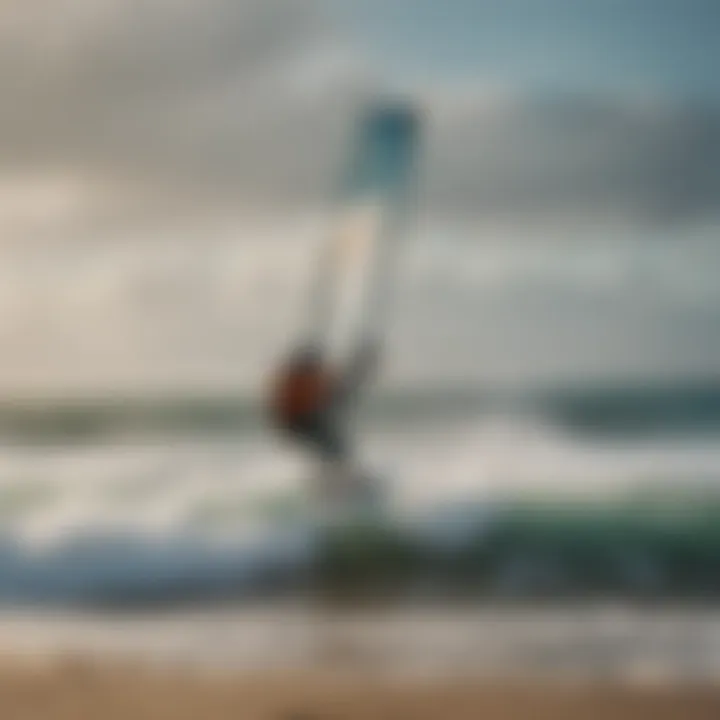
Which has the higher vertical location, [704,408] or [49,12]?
[49,12]

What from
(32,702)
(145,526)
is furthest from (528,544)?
(32,702)

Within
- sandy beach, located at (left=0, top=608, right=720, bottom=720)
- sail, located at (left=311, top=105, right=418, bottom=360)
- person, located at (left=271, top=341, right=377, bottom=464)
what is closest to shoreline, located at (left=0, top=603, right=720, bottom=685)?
sandy beach, located at (left=0, top=608, right=720, bottom=720)

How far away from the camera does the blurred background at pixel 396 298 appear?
4.09 ft

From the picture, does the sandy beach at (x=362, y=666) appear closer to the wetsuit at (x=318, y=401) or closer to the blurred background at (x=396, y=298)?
the blurred background at (x=396, y=298)

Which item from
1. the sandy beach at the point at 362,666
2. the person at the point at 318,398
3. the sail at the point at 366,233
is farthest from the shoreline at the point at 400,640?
the sail at the point at 366,233

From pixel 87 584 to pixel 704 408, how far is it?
61 cm

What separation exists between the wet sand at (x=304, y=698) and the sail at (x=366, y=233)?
0.32 m

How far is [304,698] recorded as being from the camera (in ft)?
4.02

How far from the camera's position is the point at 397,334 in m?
1.27

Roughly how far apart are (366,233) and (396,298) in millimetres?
69

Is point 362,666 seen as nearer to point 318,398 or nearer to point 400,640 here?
point 400,640

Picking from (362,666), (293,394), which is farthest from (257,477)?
(362,666)

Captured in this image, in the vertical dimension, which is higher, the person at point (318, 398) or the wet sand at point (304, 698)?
the person at point (318, 398)

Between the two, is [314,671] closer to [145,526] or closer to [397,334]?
[145,526]
